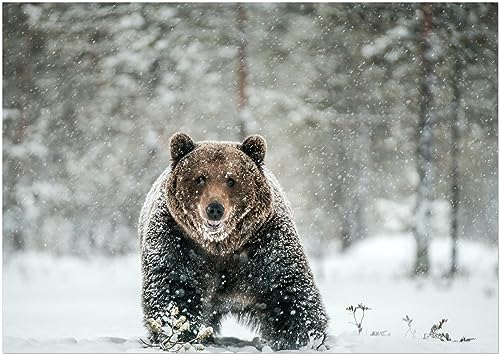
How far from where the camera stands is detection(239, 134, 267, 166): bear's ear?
507cm

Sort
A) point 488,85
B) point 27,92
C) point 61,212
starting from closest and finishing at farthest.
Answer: point 488,85, point 27,92, point 61,212

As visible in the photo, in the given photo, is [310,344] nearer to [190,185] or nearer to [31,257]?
[190,185]

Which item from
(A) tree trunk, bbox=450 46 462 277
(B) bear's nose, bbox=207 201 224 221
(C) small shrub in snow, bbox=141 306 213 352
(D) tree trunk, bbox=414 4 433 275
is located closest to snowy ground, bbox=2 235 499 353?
(C) small shrub in snow, bbox=141 306 213 352

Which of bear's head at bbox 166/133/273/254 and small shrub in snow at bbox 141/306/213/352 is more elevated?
bear's head at bbox 166/133/273/254

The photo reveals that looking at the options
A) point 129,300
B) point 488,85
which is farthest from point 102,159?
point 488,85

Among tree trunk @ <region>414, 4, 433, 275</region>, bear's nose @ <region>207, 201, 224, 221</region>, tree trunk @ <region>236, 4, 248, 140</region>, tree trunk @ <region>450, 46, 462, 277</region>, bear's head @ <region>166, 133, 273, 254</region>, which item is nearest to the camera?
bear's nose @ <region>207, 201, 224, 221</region>

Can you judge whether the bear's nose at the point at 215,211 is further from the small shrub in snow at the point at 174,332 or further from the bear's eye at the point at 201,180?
the small shrub in snow at the point at 174,332

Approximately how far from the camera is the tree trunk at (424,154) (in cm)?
1084

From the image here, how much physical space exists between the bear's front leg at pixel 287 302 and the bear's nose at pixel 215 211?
593 mm

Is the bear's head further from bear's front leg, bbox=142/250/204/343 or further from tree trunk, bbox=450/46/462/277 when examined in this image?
tree trunk, bbox=450/46/462/277

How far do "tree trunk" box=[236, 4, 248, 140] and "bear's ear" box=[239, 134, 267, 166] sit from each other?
21.6 ft

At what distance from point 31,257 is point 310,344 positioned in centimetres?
976

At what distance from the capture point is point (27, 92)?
12.3m

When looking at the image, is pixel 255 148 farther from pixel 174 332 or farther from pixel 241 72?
pixel 241 72
